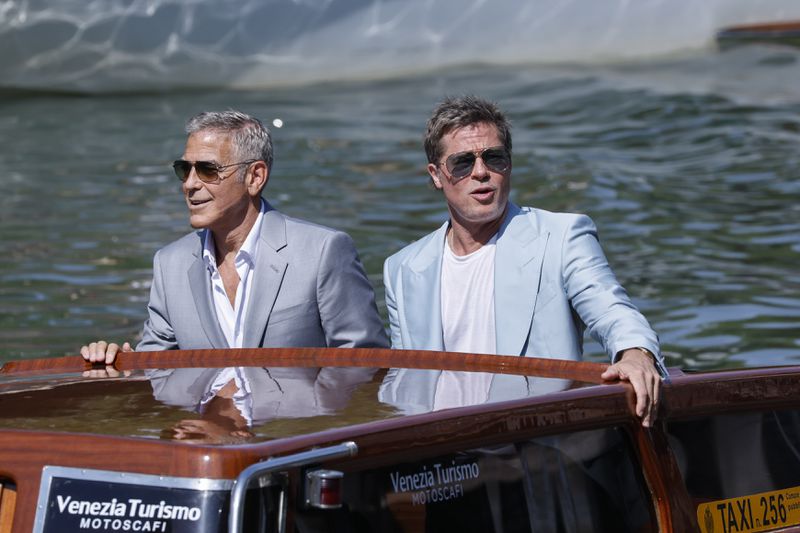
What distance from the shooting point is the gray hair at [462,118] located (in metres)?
4.27

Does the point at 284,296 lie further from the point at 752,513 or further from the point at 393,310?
the point at 752,513

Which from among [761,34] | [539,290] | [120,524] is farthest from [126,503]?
[761,34]

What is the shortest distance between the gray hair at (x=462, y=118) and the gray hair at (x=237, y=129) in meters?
0.54

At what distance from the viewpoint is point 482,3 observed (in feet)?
70.0

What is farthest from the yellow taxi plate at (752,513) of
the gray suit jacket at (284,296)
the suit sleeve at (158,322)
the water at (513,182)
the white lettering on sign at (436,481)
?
the water at (513,182)

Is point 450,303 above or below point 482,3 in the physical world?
below

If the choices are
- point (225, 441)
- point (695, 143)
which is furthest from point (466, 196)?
point (695, 143)

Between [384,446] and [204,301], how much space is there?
78.9 inches

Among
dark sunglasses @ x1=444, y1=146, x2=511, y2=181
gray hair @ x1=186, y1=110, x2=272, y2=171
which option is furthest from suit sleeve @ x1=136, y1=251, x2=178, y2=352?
dark sunglasses @ x1=444, y1=146, x2=511, y2=181

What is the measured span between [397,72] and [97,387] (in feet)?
60.5

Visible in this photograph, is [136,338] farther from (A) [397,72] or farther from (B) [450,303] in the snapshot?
(A) [397,72]

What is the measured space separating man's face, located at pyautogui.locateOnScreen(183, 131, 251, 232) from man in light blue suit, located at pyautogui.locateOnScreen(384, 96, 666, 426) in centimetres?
52

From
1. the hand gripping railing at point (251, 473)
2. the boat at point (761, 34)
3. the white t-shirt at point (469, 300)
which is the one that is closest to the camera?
the hand gripping railing at point (251, 473)

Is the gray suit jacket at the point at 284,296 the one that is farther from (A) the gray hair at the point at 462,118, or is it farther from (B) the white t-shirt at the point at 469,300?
(A) the gray hair at the point at 462,118
